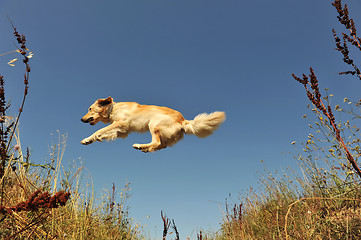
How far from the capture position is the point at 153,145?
199 inches

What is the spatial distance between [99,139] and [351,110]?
171 inches

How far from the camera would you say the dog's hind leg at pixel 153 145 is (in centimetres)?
483

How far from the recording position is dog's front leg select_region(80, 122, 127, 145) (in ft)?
17.1

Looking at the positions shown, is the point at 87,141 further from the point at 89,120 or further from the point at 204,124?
the point at 204,124

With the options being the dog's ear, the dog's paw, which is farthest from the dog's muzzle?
the dog's paw

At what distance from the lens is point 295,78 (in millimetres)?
2105

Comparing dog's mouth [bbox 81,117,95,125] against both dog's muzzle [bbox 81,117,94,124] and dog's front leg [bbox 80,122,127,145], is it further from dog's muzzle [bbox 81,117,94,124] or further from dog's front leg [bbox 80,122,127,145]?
dog's front leg [bbox 80,122,127,145]

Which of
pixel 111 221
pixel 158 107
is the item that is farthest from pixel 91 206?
pixel 158 107

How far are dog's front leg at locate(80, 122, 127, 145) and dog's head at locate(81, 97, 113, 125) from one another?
48 cm

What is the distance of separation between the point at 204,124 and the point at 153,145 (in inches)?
45.1

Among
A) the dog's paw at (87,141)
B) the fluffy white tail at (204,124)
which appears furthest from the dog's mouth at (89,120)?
the fluffy white tail at (204,124)

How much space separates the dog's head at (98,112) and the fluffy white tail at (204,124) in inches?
74.8

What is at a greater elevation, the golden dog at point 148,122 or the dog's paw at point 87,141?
the golden dog at point 148,122

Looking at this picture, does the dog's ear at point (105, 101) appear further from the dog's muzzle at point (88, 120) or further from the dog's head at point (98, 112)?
the dog's muzzle at point (88, 120)
